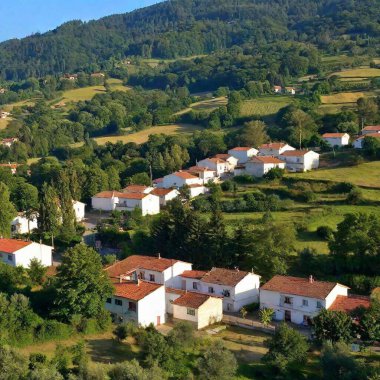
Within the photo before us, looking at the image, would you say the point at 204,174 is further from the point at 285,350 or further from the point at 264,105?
the point at 264,105

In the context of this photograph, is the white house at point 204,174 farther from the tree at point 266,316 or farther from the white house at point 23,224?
the tree at point 266,316

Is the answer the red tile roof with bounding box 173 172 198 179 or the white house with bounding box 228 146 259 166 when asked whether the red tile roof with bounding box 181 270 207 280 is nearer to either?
the red tile roof with bounding box 173 172 198 179

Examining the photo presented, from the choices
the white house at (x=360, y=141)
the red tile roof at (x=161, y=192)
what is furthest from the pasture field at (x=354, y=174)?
the red tile roof at (x=161, y=192)

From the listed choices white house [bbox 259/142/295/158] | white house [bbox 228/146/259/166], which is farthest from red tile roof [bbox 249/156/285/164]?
white house [bbox 228/146/259/166]

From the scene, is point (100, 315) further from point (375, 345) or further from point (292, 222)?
point (292, 222)

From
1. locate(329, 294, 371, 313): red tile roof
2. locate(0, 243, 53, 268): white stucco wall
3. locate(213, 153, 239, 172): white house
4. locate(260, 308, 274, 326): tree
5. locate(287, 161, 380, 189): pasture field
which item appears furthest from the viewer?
locate(213, 153, 239, 172): white house

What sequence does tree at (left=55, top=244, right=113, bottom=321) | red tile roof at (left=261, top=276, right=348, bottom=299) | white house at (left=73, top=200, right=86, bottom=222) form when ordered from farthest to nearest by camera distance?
white house at (left=73, top=200, right=86, bottom=222), red tile roof at (left=261, top=276, right=348, bottom=299), tree at (left=55, top=244, right=113, bottom=321)

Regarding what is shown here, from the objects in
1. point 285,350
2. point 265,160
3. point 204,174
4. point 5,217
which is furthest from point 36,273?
point 265,160

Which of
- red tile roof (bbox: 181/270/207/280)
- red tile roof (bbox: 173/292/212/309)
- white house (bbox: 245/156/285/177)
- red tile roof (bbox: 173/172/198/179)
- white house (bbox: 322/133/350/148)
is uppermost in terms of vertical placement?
white house (bbox: 322/133/350/148)
